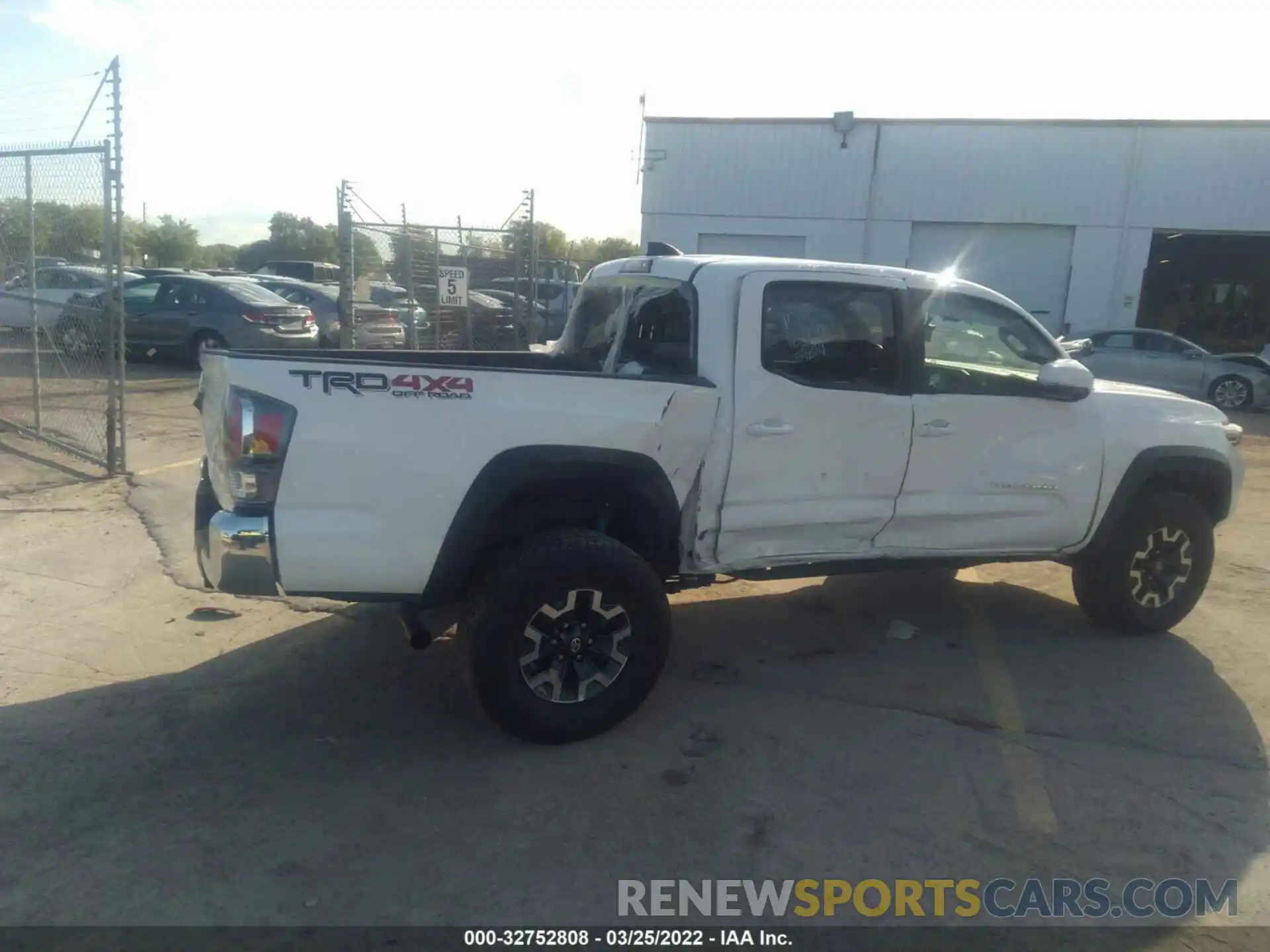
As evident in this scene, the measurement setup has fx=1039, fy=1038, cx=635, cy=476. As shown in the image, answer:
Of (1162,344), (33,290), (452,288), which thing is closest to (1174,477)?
(33,290)

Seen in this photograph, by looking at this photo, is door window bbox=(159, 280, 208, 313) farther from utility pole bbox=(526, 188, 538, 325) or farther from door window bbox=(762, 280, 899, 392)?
door window bbox=(762, 280, 899, 392)

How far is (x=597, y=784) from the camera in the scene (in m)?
4.07

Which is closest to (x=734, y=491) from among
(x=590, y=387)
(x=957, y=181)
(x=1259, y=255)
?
(x=590, y=387)

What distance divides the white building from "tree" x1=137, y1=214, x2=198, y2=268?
32022mm

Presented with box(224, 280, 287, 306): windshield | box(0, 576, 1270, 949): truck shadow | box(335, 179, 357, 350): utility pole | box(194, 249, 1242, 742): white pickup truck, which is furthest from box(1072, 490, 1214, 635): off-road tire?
box(224, 280, 287, 306): windshield

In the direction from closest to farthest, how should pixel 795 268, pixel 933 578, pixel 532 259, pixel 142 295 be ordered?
pixel 795 268, pixel 933 578, pixel 532 259, pixel 142 295

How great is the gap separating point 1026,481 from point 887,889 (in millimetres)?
2628

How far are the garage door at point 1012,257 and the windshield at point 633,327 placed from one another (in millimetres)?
21426

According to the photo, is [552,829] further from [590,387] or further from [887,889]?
[590,387]

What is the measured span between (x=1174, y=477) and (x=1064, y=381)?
4.10 feet

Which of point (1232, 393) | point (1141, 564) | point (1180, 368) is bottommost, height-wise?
point (1141, 564)

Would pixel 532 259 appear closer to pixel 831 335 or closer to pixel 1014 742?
pixel 831 335

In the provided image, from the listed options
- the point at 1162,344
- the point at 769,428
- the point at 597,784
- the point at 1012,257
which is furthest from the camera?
the point at 1012,257

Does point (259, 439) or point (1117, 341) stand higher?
point (1117, 341)
